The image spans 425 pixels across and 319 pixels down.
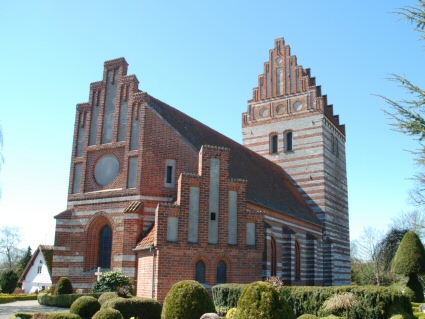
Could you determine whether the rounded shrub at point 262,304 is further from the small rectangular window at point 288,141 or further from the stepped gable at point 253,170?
the small rectangular window at point 288,141

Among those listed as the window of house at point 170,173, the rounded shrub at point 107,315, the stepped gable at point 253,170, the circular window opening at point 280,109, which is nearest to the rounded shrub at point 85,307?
the rounded shrub at point 107,315

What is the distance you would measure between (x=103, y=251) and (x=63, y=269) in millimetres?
2096

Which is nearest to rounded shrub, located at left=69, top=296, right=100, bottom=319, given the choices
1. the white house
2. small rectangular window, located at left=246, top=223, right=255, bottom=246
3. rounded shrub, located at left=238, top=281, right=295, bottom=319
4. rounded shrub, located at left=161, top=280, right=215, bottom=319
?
rounded shrub, located at left=161, top=280, right=215, bottom=319

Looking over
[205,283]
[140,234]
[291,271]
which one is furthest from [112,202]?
[291,271]

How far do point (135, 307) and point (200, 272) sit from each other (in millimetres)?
5380

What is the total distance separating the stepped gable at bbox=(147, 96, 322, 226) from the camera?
25.0 m

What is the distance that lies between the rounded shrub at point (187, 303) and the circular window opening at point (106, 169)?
36.2 ft

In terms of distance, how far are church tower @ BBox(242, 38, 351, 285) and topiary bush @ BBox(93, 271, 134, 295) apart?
→ 62.2 ft

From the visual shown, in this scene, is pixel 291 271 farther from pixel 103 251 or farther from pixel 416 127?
pixel 416 127

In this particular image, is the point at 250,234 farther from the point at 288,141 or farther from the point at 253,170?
the point at 288,141

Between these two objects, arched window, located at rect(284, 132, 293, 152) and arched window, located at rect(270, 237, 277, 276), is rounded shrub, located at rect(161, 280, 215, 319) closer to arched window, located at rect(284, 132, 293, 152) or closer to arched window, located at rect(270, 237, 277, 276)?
arched window, located at rect(270, 237, 277, 276)

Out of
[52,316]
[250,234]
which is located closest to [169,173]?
[250,234]

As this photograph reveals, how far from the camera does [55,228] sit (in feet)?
76.2

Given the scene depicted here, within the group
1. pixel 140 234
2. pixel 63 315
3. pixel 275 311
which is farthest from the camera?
pixel 140 234
